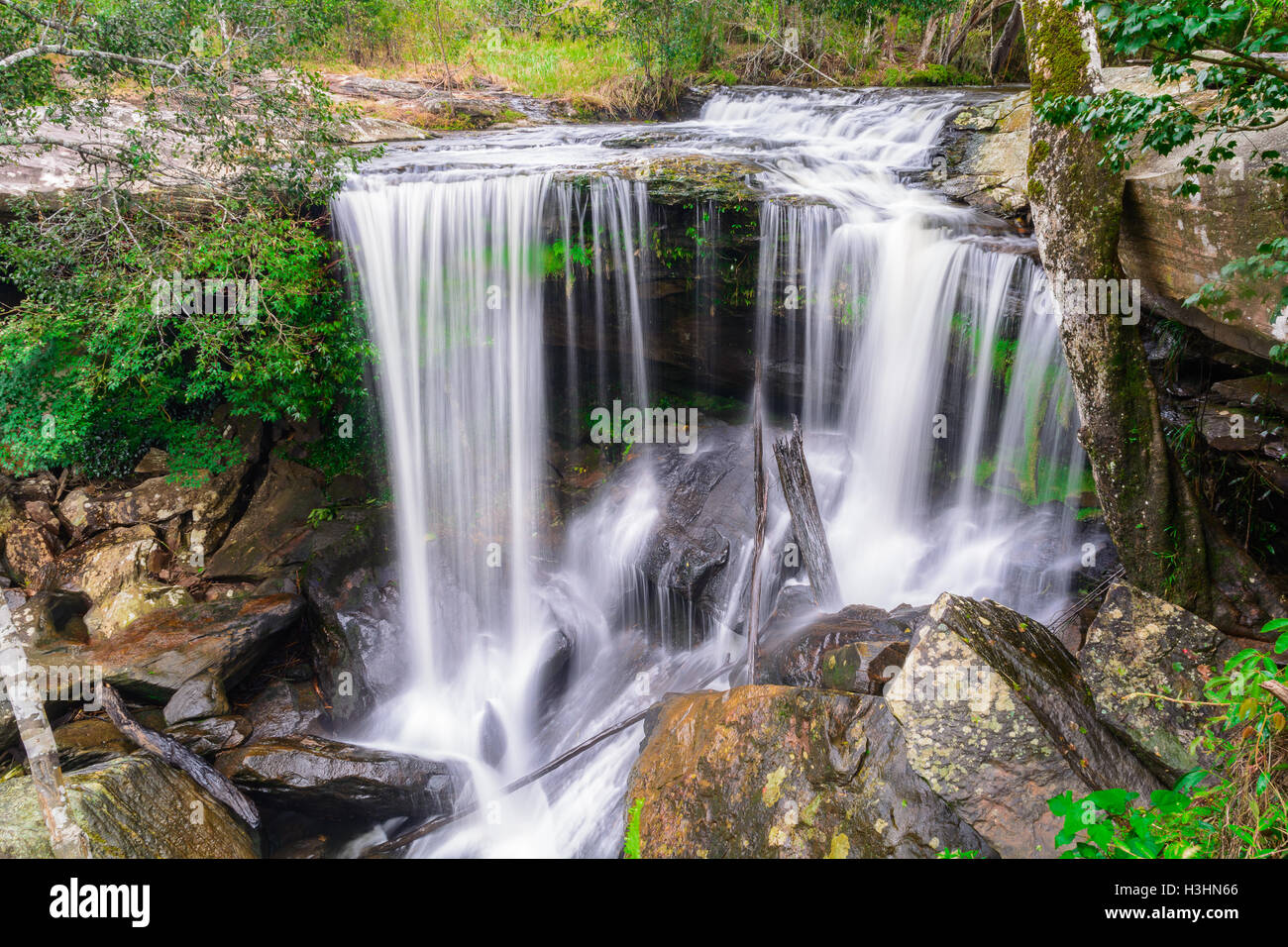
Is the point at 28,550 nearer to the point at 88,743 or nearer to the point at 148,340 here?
the point at 148,340

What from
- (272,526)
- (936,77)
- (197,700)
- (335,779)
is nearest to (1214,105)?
(335,779)

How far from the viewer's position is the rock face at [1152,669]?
11.2 ft

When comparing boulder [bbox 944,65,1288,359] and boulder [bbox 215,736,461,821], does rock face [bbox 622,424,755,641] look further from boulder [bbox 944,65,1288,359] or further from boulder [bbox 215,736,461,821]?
boulder [bbox 944,65,1288,359]

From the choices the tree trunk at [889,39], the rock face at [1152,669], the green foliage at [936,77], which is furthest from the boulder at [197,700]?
the tree trunk at [889,39]

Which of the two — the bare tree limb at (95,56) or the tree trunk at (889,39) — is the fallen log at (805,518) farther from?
the tree trunk at (889,39)

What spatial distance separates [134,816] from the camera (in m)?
4.33

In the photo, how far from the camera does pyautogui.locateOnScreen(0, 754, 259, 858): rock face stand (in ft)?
12.9

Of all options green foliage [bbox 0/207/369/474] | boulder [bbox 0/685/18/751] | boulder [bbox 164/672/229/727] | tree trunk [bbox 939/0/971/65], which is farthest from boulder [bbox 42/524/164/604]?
tree trunk [bbox 939/0/971/65]

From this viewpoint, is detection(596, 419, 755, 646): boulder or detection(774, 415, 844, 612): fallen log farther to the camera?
detection(596, 419, 755, 646): boulder

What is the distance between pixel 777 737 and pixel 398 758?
386 cm

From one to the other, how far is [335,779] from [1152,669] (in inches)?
238

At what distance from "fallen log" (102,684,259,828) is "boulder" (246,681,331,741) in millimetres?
811

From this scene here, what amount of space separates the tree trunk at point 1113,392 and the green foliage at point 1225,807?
5.00ft
